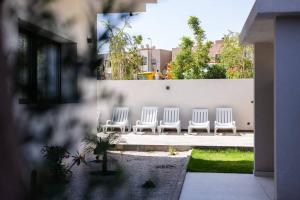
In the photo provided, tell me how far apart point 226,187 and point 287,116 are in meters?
2.23

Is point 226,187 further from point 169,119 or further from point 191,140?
point 169,119

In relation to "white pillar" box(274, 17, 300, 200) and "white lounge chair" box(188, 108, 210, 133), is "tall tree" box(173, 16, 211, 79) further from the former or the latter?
"white pillar" box(274, 17, 300, 200)

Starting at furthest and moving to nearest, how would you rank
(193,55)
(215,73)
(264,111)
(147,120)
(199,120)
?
(193,55), (215,73), (147,120), (199,120), (264,111)

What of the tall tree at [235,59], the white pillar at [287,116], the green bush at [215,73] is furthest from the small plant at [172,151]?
the green bush at [215,73]

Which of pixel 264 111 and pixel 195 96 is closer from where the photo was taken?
pixel 264 111

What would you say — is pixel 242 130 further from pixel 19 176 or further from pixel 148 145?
pixel 19 176

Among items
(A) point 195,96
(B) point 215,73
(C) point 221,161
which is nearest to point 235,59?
(B) point 215,73

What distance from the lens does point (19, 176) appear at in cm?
93

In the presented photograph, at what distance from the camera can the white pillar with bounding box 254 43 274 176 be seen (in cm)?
845

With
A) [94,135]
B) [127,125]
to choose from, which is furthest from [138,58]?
[94,135]

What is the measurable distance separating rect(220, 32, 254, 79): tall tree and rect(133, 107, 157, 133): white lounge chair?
1043 cm

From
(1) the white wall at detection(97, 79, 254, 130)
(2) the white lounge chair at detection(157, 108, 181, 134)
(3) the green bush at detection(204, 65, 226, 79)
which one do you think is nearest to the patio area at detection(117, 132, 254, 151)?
(2) the white lounge chair at detection(157, 108, 181, 134)

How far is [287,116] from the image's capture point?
19.5 ft

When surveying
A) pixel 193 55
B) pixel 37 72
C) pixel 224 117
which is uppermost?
pixel 193 55
